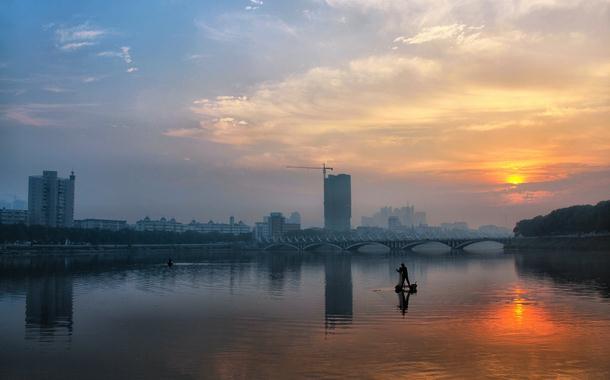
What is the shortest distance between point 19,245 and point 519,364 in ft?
550

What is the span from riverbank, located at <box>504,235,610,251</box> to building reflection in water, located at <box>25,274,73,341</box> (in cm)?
12142

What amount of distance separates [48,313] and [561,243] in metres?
143

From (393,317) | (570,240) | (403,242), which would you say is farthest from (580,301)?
(403,242)

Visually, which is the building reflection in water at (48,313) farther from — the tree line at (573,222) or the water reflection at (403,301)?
the tree line at (573,222)

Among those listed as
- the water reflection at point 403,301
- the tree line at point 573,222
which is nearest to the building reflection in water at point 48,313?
the water reflection at point 403,301

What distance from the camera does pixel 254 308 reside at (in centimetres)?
2841

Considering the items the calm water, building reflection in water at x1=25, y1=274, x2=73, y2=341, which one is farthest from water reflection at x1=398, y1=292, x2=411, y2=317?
building reflection in water at x1=25, y1=274, x2=73, y2=341

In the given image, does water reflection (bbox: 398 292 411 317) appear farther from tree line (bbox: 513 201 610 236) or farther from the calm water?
tree line (bbox: 513 201 610 236)

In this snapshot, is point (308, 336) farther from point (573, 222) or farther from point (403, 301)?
point (573, 222)

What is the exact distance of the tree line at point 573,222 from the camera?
5433 inches

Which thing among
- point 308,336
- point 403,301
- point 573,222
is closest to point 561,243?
point 573,222

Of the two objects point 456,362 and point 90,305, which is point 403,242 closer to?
point 90,305

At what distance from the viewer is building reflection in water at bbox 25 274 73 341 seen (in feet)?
69.5

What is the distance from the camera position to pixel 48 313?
89.0 ft
